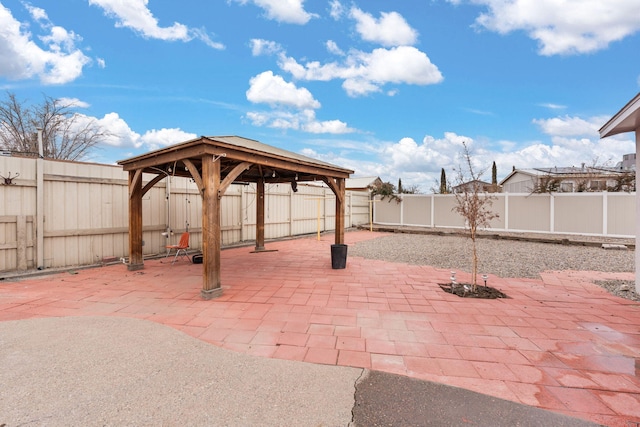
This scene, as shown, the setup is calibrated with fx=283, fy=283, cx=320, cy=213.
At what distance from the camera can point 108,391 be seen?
207 centimetres

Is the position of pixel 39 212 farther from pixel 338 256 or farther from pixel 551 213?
pixel 551 213

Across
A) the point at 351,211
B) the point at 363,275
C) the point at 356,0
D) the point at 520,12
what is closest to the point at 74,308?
the point at 363,275

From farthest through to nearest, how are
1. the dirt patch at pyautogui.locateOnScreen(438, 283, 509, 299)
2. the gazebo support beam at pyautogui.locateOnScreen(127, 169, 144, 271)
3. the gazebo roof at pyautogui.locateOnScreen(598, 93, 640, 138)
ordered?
the gazebo support beam at pyautogui.locateOnScreen(127, 169, 144, 271)
the dirt patch at pyautogui.locateOnScreen(438, 283, 509, 299)
the gazebo roof at pyautogui.locateOnScreen(598, 93, 640, 138)

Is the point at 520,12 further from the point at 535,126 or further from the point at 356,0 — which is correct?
the point at 535,126

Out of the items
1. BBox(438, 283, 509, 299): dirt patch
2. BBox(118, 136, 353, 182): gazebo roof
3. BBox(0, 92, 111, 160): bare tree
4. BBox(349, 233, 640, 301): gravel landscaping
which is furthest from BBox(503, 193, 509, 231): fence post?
BBox(0, 92, 111, 160): bare tree

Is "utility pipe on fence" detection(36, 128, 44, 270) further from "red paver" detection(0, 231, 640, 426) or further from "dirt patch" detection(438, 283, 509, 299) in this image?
"dirt patch" detection(438, 283, 509, 299)

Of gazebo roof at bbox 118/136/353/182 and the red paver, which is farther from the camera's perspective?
gazebo roof at bbox 118/136/353/182

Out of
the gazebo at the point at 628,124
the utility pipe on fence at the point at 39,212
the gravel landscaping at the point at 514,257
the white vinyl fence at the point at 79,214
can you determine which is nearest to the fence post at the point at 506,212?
the gravel landscaping at the point at 514,257

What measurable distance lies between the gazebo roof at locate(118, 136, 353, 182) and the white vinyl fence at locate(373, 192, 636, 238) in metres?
9.35

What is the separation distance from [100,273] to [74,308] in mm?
2282

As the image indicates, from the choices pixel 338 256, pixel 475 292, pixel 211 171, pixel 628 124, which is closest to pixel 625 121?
pixel 628 124

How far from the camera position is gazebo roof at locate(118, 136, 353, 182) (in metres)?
4.37

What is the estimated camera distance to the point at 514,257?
789cm

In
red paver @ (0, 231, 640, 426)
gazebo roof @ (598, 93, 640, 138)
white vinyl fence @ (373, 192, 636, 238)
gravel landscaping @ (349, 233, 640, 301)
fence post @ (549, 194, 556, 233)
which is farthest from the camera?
fence post @ (549, 194, 556, 233)
